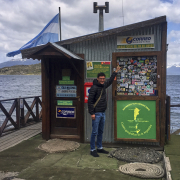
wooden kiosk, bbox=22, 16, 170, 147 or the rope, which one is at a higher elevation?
wooden kiosk, bbox=22, 16, 170, 147

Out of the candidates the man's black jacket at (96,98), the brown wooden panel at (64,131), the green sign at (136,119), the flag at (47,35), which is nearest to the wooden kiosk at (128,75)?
the green sign at (136,119)

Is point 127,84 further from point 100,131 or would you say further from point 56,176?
point 56,176

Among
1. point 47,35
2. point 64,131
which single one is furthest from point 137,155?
point 47,35

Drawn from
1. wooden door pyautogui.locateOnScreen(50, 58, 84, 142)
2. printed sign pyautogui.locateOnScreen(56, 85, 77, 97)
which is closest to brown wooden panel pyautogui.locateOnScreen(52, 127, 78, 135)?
wooden door pyautogui.locateOnScreen(50, 58, 84, 142)

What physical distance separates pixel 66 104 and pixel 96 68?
1426mm

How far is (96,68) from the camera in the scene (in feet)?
20.7

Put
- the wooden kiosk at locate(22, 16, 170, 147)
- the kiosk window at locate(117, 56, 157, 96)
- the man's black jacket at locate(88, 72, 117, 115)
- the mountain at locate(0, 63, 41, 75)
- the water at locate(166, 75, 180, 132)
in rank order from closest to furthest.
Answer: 1. the man's black jacket at locate(88, 72, 117, 115)
2. the wooden kiosk at locate(22, 16, 170, 147)
3. the kiosk window at locate(117, 56, 157, 96)
4. the water at locate(166, 75, 180, 132)
5. the mountain at locate(0, 63, 41, 75)

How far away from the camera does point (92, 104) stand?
5.32 m

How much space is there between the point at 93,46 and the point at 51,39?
13.9 ft

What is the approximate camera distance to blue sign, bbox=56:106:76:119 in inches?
264

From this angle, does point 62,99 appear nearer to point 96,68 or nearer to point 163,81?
point 96,68

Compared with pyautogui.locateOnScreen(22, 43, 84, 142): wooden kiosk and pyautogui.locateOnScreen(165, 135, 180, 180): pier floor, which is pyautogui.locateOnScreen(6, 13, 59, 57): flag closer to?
pyautogui.locateOnScreen(22, 43, 84, 142): wooden kiosk

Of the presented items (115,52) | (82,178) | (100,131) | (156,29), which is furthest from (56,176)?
(156,29)

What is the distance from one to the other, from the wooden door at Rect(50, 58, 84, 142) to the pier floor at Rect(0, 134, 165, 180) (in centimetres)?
83
